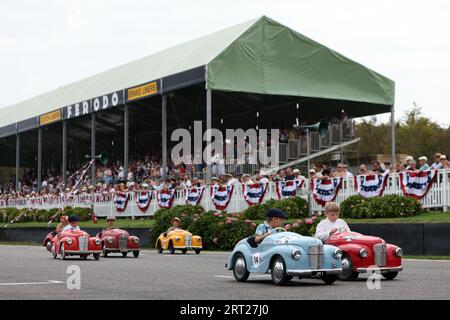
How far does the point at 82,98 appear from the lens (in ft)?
154

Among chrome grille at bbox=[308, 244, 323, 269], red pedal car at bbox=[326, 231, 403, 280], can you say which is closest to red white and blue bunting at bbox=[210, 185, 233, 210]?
red pedal car at bbox=[326, 231, 403, 280]

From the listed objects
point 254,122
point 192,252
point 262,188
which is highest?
point 254,122

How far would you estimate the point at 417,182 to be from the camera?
75.5ft

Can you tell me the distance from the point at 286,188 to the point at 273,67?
1014 cm

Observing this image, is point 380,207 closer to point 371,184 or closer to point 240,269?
point 371,184

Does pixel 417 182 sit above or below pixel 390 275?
above

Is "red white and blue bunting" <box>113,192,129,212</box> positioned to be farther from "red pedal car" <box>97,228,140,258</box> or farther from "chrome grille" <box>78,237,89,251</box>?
"chrome grille" <box>78,237,89,251</box>

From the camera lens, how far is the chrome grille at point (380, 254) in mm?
13188

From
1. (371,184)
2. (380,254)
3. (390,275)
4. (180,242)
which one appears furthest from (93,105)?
(380,254)
